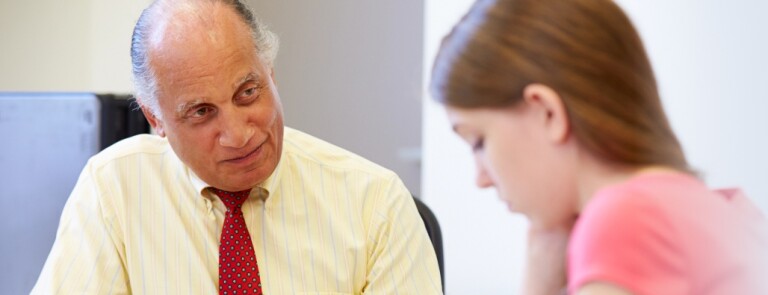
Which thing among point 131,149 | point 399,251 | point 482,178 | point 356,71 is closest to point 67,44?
point 356,71

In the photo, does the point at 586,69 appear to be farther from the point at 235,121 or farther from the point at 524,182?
the point at 235,121

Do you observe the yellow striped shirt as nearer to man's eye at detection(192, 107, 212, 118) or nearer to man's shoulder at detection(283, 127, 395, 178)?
man's shoulder at detection(283, 127, 395, 178)

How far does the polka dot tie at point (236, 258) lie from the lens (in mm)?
1643

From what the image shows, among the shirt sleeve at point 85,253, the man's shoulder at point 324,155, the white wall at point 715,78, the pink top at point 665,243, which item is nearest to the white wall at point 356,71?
the white wall at point 715,78

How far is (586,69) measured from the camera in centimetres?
83

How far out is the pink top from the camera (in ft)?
2.50

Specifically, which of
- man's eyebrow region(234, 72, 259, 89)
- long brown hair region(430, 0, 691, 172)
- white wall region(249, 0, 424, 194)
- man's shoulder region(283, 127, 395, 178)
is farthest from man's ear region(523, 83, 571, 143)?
white wall region(249, 0, 424, 194)

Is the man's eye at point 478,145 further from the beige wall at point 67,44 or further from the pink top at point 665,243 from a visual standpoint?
the beige wall at point 67,44

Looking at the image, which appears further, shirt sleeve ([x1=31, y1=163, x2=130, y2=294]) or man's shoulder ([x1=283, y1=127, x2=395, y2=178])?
man's shoulder ([x1=283, y1=127, x2=395, y2=178])

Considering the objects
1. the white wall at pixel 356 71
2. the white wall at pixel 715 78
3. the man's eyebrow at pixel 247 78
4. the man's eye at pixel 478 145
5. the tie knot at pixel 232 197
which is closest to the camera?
the man's eye at pixel 478 145

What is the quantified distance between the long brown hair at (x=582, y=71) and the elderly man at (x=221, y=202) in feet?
2.65

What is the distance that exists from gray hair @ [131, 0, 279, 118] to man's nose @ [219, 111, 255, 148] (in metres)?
0.12

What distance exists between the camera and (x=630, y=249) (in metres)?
0.77

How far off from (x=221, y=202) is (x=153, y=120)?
0.19 m
